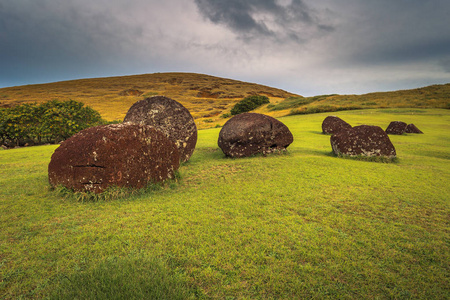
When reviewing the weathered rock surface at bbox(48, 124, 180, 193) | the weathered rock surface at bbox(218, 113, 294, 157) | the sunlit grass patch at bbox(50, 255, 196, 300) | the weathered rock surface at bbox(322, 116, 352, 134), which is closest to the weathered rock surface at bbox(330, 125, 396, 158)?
the weathered rock surface at bbox(218, 113, 294, 157)

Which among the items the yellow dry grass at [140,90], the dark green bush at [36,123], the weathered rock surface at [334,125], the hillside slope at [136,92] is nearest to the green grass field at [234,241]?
the dark green bush at [36,123]

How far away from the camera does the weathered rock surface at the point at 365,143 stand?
9711 millimetres

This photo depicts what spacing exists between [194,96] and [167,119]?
294ft

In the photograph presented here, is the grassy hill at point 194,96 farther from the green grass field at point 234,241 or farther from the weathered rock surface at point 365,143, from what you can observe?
the green grass field at point 234,241

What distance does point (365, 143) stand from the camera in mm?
9914

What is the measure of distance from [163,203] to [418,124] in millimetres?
32928

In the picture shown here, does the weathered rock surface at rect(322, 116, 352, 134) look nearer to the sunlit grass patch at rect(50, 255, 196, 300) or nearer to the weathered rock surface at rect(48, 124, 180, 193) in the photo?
the weathered rock surface at rect(48, 124, 180, 193)

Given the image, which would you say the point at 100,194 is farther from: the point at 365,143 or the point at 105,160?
the point at 365,143

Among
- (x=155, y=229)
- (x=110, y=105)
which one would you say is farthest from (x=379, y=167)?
(x=110, y=105)

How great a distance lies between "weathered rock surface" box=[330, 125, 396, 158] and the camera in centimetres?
971

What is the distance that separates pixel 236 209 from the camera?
486 cm

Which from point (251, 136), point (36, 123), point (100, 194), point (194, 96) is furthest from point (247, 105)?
point (100, 194)

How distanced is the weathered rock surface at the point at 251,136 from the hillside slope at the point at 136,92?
168 feet

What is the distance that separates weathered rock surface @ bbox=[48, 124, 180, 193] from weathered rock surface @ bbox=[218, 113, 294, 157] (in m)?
5.09
